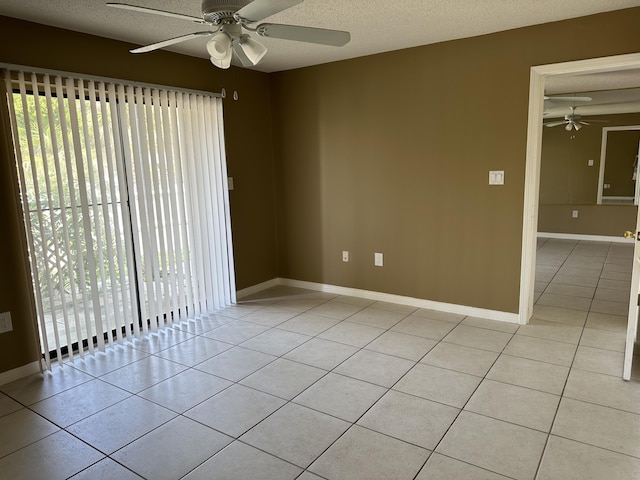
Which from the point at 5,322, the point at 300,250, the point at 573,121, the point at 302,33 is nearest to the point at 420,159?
the point at 300,250

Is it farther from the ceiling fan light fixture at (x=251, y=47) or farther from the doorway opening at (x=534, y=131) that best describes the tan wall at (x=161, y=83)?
the doorway opening at (x=534, y=131)

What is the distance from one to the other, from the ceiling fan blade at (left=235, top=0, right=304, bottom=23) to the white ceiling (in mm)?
855

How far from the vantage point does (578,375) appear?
2723 mm

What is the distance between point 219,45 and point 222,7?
16 cm

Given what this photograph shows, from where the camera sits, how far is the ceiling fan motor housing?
1896 mm

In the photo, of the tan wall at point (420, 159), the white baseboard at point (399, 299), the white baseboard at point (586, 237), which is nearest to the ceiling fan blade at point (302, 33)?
the tan wall at point (420, 159)

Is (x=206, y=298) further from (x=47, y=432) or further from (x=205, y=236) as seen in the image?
(x=47, y=432)

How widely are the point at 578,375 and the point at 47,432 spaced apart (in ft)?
10.2

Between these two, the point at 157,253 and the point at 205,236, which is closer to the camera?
the point at 157,253

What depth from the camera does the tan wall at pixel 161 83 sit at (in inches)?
110

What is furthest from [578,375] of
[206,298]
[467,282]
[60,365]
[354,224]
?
[60,365]

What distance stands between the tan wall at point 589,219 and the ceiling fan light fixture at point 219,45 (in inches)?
273

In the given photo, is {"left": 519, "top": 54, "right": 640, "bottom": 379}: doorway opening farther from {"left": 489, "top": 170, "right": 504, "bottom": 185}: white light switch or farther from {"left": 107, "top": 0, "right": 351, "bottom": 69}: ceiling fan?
{"left": 107, "top": 0, "right": 351, "bottom": 69}: ceiling fan

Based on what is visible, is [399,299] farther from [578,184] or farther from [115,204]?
[578,184]
